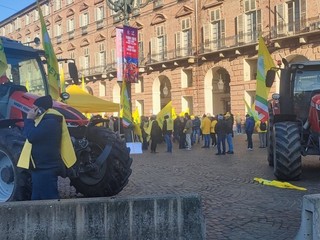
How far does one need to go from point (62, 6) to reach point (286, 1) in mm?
34778

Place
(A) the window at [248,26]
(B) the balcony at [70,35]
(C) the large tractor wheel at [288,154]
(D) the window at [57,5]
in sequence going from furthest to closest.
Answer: (D) the window at [57,5] < (B) the balcony at [70,35] < (A) the window at [248,26] < (C) the large tractor wheel at [288,154]

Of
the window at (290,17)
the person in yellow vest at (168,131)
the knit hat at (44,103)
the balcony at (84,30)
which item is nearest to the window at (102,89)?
the balcony at (84,30)

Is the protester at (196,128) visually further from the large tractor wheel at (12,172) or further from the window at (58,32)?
the window at (58,32)

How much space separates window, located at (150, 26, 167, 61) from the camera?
41.9 m

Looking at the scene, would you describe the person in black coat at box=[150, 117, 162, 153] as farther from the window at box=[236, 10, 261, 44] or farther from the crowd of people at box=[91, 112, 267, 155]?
the window at box=[236, 10, 261, 44]

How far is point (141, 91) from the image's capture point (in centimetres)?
4559

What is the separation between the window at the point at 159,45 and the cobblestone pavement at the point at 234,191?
89.9 ft

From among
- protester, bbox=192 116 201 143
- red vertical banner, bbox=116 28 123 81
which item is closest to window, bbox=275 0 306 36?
protester, bbox=192 116 201 143

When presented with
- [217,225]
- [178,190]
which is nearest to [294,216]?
[217,225]

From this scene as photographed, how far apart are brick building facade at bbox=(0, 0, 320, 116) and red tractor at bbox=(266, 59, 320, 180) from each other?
16.5m

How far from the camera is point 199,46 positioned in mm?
37875

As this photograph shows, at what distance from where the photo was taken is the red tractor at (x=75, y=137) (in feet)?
24.4

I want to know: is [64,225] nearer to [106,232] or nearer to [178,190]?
[106,232]

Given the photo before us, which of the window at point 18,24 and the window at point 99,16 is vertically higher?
the window at point 18,24
